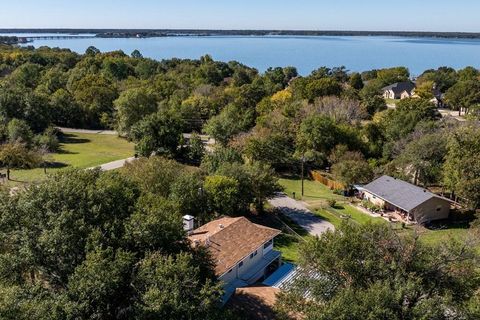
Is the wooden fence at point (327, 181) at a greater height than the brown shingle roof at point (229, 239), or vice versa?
the brown shingle roof at point (229, 239)

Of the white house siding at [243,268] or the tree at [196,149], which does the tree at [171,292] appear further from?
the tree at [196,149]

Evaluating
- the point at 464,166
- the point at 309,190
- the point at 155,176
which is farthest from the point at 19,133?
the point at 464,166

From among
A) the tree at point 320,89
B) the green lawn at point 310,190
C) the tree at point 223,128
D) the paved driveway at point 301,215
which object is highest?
the tree at point 320,89

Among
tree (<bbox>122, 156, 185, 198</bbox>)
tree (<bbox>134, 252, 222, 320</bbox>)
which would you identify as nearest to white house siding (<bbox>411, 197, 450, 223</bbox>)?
tree (<bbox>122, 156, 185, 198</bbox>)

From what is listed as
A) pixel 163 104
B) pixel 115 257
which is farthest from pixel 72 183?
pixel 163 104

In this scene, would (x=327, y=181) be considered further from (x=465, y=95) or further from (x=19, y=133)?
(x=465, y=95)

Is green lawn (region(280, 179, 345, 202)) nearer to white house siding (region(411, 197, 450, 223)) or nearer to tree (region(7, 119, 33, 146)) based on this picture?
white house siding (region(411, 197, 450, 223))

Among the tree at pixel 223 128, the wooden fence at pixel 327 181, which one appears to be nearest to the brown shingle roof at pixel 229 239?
the wooden fence at pixel 327 181
